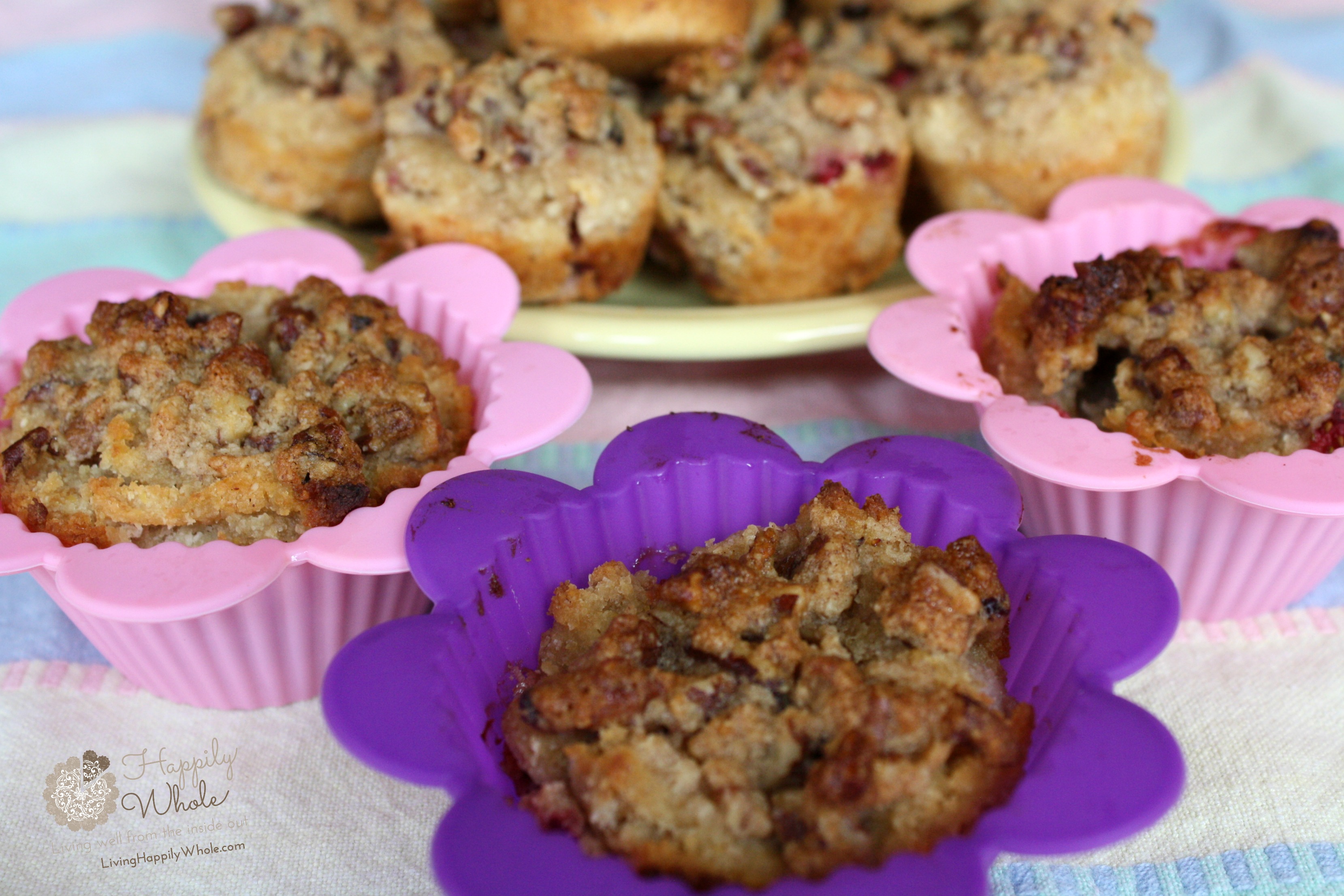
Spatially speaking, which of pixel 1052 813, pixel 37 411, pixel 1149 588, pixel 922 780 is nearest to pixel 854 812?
pixel 922 780

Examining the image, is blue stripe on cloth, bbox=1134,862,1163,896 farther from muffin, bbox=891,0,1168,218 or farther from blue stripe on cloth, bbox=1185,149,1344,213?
blue stripe on cloth, bbox=1185,149,1344,213

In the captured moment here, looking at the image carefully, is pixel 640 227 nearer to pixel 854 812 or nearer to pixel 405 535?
pixel 405 535

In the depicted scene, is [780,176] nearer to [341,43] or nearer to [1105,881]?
[341,43]

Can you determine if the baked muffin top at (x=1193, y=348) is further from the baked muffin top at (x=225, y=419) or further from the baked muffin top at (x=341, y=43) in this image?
the baked muffin top at (x=341, y=43)

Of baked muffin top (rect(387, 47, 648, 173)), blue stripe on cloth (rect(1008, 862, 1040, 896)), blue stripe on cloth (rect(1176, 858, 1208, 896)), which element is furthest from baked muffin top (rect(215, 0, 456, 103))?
blue stripe on cloth (rect(1176, 858, 1208, 896))

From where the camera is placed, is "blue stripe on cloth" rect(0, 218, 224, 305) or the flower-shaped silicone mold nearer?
the flower-shaped silicone mold
